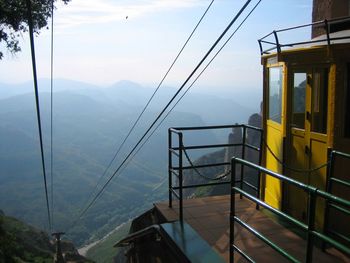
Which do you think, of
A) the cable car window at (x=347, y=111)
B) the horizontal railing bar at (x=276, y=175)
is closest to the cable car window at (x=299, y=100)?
the cable car window at (x=347, y=111)

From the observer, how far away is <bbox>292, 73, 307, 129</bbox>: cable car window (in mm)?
6344

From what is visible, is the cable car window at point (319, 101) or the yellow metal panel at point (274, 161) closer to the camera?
the cable car window at point (319, 101)

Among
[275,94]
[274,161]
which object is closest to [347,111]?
[275,94]

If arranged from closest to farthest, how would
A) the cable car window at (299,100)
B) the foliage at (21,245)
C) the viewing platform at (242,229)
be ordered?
the viewing platform at (242,229), the cable car window at (299,100), the foliage at (21,245)

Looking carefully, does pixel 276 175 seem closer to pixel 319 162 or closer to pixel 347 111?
pixel 347 111

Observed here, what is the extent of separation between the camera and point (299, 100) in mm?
6484

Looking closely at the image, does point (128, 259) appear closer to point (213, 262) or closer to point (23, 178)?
point (213, 262)

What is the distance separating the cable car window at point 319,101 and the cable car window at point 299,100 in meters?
0.28

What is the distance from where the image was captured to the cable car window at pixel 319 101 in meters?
5.81

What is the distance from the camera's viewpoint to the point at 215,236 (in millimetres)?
5949

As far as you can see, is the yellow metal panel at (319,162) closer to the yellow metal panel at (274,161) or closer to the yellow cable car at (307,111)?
the yellow cable car at (307,111)

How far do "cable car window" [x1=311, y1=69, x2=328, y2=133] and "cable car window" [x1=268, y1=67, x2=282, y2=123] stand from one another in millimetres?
898

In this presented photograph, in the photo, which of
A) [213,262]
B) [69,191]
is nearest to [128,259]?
[213,262]

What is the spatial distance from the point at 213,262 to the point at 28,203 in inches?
5530
